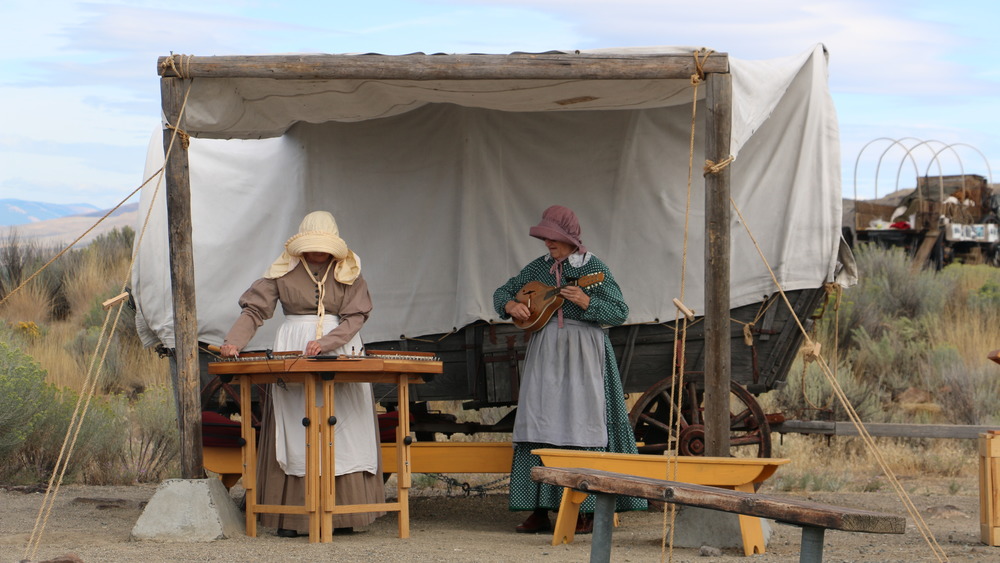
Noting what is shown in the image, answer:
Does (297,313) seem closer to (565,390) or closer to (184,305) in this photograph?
(184,305)

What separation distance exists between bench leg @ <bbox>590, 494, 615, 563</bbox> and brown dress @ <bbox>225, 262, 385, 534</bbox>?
5.98 feet

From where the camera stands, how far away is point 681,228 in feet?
A: 21.7

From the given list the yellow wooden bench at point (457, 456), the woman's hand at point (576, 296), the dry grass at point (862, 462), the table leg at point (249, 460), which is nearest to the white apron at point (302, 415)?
the table leg at point (249, 460)

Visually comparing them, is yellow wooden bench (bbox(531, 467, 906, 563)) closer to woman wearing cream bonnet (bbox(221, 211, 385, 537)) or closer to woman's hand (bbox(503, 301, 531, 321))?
woman wearing cream bonnet (bbox(221, 211, 385, 537))

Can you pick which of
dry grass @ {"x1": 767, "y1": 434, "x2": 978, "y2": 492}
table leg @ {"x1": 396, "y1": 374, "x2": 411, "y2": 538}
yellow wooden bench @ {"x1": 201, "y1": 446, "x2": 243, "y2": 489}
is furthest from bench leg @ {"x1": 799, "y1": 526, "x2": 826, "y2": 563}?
dry grass @ {"x1": 767, "y1": 434, "x2": 978, "y2": 492}

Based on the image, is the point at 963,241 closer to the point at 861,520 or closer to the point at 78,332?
the point at 78,332

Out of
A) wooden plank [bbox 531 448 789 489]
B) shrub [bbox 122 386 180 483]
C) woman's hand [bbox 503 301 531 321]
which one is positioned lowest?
shrub [bbox 122 386 180 483]

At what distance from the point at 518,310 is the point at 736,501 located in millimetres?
2429

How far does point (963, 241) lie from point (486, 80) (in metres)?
14.0

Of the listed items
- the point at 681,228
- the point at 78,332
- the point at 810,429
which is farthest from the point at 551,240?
the point at 78,332

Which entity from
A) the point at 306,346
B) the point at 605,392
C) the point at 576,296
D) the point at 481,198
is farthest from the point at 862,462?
the point at 306,346

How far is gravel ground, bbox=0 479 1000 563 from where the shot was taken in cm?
495

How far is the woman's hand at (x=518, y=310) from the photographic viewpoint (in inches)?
230

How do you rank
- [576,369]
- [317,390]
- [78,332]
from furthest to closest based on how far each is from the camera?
[78,332] → [576,369] → [317,390]
